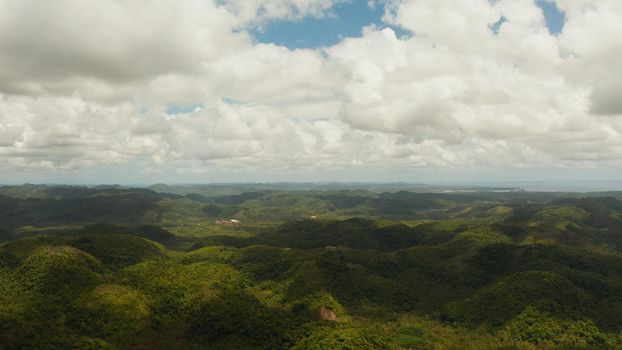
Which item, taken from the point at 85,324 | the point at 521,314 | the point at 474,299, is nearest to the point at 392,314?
the point at 474,299

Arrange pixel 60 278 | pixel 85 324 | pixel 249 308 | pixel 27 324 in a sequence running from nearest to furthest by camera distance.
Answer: pixel 27 324
pixel 85 324
pixel 249 308
pixel 60 278

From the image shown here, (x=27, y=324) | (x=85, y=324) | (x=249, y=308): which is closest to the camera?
(x=27, y=324)

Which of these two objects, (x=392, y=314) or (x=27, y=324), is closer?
(x=27, y=324)

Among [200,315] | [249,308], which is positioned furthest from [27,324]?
[249,308]

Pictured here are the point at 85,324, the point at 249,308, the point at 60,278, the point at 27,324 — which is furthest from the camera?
the point at 60,278

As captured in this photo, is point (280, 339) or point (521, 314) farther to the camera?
point (521, 314)

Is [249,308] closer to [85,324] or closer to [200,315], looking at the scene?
[200,315]

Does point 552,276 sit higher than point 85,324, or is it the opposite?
point 552,276

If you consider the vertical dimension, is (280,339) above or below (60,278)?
below

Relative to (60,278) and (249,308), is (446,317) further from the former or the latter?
(60,278)
